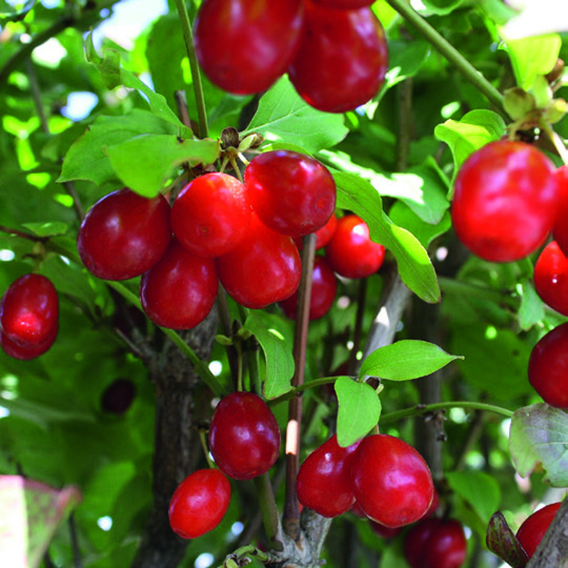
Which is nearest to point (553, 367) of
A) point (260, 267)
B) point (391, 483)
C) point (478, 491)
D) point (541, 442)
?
point (541, 442)

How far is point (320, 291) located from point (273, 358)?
0.24 m

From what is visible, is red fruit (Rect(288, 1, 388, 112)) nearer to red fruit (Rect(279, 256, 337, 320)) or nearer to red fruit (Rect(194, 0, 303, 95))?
red fruit (Rect(194, 0, 303, 95))

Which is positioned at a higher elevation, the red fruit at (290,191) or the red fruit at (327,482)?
the red fruit at (290,191)

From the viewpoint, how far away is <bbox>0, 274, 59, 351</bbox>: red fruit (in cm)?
77

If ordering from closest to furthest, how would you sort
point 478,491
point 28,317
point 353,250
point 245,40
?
point 245,40 < point 28,317 < point 353,250 < point 478,491

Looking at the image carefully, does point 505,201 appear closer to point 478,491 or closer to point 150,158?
point 150,158

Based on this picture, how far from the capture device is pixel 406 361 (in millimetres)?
651

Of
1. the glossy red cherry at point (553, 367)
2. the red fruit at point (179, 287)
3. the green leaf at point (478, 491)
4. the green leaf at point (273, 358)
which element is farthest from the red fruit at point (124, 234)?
the green leaf at point (478, 491)

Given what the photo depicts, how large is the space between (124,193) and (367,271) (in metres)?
0.40

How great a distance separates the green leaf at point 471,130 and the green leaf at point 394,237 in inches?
3.4

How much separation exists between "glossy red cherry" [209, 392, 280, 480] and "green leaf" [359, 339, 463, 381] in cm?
12

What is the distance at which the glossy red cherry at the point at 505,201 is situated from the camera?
1.35 feet

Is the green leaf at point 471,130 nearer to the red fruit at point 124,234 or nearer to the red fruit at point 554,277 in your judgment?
the red fruit at point 554,277

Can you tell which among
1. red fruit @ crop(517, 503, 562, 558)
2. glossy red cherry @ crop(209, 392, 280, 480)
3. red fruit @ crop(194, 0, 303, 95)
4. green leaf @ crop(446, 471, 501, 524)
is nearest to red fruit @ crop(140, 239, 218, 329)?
glossy red cherry @ crop(209, 392, 280, 480)
